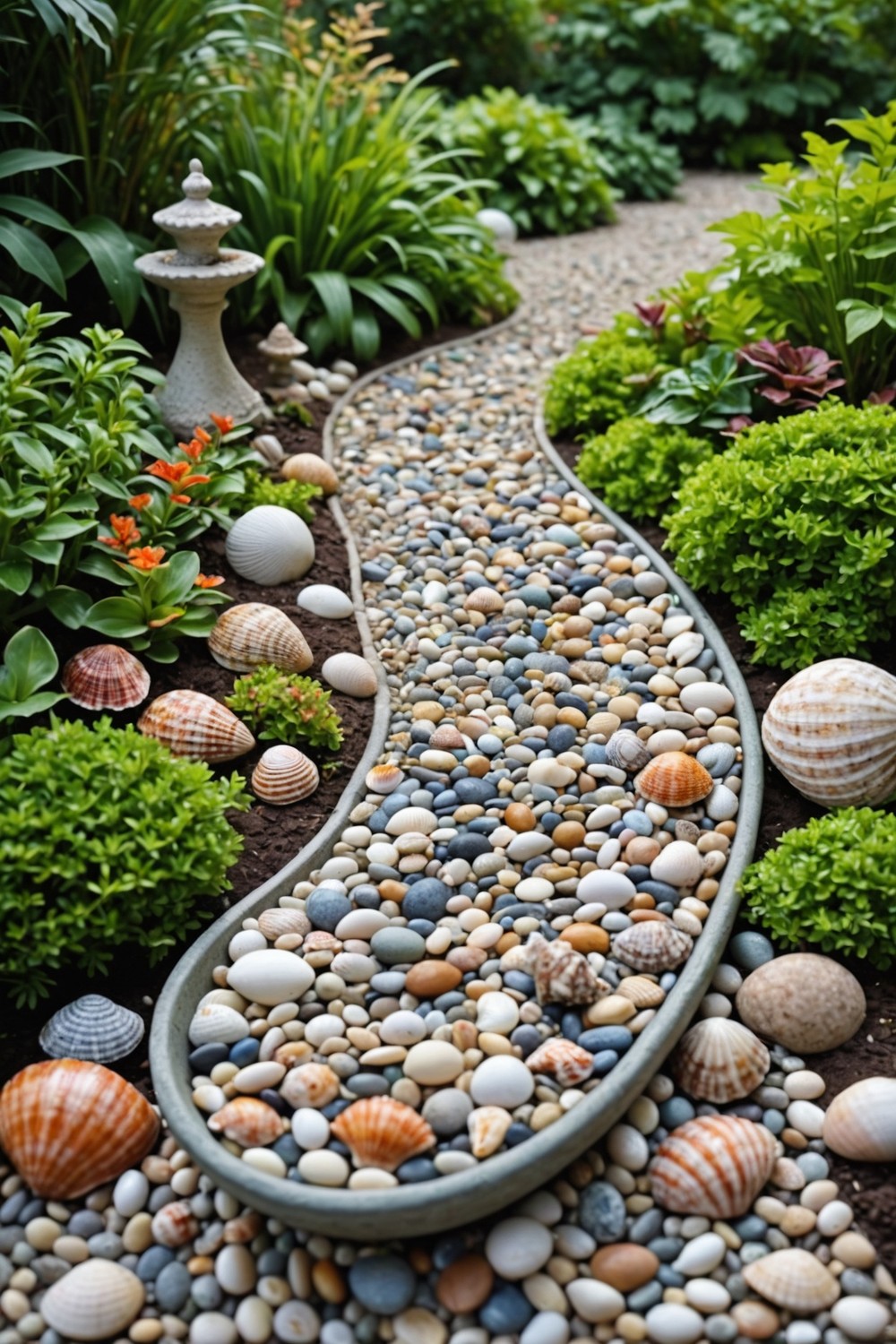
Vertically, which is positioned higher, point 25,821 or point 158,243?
point 158,243

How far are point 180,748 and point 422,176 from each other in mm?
3178

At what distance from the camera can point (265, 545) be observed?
322 centimetres

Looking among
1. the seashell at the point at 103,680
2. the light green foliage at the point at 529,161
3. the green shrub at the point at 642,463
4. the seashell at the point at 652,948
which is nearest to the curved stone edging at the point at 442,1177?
the seashell at the point at 652,948

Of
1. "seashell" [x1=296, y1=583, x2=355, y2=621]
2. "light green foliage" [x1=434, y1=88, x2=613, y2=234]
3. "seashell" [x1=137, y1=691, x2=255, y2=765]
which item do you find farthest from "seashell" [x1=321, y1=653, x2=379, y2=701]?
"light green foliage" [x1=434, y1=88, x2=613, y2=234]

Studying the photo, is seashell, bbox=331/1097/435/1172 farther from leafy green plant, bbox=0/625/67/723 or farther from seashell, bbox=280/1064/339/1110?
leafy green plant, bbox=0/625/67/723

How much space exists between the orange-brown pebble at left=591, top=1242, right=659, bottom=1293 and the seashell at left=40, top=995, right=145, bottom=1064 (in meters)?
0.91

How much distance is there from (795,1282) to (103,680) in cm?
179

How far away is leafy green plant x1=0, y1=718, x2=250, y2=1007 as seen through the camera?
7.07ft

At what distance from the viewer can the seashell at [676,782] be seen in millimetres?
2619

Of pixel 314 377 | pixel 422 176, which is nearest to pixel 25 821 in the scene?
pixel 314 377

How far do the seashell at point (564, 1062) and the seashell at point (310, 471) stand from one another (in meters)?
2.05

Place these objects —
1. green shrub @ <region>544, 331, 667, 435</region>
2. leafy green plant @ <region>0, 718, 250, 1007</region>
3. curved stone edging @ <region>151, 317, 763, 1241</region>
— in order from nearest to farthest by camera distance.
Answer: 1. curved stone edging @ <region>151, 317, 763, 1241</region>
2. leafy green plant @ <region>0, 718, 250, 1007</region>
3. green shrub @ <region>544, 331, 667, 435</region>

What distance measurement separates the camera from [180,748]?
262cm

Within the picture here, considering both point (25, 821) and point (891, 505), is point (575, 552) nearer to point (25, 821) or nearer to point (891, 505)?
point (891, 505)
